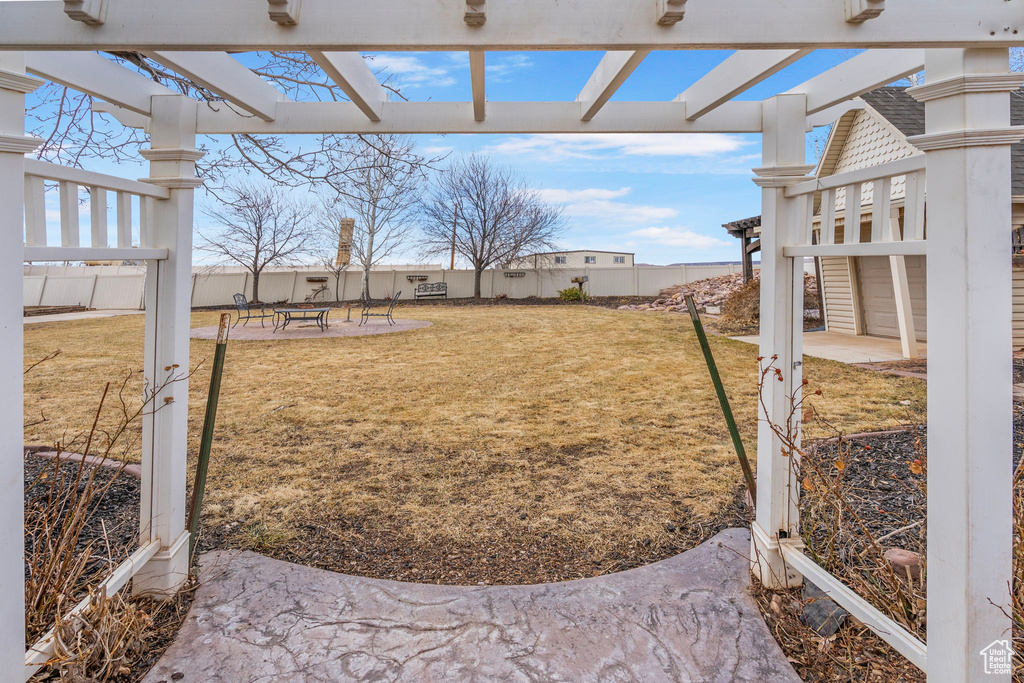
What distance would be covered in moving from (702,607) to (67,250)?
2.50 m

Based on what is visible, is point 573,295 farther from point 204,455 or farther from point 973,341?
point 973,341

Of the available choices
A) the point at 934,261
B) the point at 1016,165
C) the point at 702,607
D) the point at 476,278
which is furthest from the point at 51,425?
the point at 476,278

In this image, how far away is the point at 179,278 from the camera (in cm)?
227

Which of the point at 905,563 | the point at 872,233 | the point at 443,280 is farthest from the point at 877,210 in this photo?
the point at 443,280

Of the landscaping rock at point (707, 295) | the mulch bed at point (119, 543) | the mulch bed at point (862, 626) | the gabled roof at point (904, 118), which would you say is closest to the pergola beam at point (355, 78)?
the mulch bed at point (119, 543)

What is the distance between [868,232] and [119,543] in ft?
32.6

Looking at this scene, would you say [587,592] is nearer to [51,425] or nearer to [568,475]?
[568,475]

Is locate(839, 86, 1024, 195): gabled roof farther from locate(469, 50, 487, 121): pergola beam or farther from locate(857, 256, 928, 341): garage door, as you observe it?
locate(469, 50, 487, 121): pergola beam

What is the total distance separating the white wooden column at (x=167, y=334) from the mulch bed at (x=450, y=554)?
1.72 feet

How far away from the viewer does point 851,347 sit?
835cm

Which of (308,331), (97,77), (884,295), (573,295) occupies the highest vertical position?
(573,295)

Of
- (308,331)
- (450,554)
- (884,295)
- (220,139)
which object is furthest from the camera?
(308,331)

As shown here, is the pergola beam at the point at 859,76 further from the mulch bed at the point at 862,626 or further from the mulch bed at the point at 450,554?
the mulch bed at the point at 450,554

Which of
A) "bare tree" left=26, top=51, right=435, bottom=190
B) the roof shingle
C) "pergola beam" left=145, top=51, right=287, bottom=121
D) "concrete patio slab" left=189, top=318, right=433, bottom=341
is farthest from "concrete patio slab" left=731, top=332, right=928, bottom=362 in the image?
"pergola beam" left=145, top=51, right=287, bottom=121
